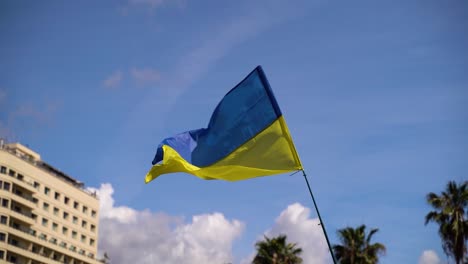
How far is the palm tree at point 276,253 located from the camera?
70625 millimetres

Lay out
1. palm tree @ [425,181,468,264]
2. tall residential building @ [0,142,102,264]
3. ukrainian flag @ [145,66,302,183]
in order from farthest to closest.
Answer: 1. tall residential building @ [0,142,102,264]
2. palm tree @ [425,181,468,264]
3. ukrainian flag @ [145,66,302,183]

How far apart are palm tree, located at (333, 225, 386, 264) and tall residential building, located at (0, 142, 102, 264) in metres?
46.9

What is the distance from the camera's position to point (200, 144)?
59.0 feet

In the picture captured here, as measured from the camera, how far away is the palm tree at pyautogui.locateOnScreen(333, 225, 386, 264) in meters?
62.8

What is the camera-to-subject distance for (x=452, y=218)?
53.2 meters

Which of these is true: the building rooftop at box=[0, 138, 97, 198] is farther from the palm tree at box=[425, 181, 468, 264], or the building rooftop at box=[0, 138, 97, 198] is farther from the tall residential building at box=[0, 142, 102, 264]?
the palm tree at box=[425, 181, 468, 264]

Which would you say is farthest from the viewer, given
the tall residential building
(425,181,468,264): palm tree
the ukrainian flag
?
the tall residential building

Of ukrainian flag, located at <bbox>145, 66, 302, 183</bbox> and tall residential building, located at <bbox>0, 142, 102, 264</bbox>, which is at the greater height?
tall residential building, located at <bbox>0, 142, 102, 264</bbox>

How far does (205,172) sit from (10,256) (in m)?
75.3

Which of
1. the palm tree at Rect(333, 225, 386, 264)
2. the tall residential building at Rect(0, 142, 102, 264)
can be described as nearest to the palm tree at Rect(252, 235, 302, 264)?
the palm tree at Rect(333, 225, 386, 264)

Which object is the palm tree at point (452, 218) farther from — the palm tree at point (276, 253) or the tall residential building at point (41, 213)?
the tall residential building at point (41, 213)

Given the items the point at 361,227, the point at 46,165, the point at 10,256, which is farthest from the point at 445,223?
the point at 46,165

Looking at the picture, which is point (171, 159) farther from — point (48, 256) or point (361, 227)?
point (48, 256)

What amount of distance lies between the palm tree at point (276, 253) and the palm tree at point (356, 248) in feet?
25.4
